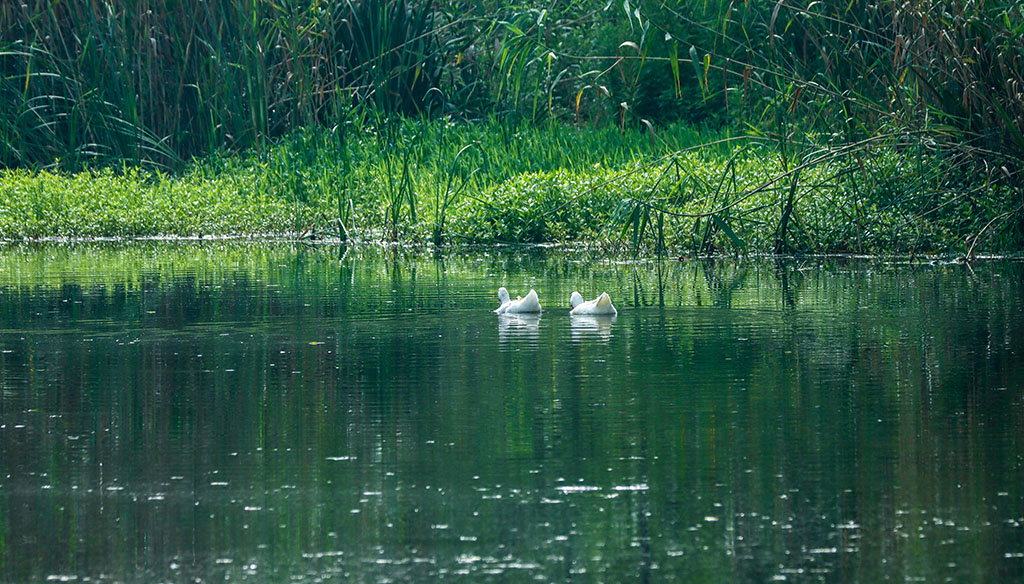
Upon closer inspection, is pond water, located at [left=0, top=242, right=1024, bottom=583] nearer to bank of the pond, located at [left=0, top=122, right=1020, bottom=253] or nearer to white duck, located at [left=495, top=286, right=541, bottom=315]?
white duck, located at [left=495, top=286, right=541, bottom=315]

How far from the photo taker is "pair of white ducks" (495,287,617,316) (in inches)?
439

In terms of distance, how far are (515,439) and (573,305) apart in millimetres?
5081

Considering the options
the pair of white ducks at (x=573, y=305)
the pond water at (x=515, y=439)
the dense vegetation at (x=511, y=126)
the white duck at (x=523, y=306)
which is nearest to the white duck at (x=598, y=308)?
the pair of white ducks at (x=573, y=305)

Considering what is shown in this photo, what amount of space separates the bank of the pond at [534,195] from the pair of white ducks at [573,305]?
307 centimetres

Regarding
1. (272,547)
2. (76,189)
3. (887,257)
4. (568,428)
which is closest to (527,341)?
(568,428)

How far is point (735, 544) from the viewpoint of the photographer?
16.8 ft

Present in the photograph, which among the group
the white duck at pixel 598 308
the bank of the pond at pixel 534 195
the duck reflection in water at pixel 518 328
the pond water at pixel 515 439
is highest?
the bank of the pond at pixel 534 195

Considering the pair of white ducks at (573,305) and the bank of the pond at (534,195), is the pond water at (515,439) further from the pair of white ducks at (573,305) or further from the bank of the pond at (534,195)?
the bank of the pond at (534,195)

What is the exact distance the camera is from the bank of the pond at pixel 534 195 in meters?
16.0

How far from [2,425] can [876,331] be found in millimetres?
5186

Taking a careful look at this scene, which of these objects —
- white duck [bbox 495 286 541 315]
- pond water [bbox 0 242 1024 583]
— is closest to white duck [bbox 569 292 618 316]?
pond water [bbox 0 242 1024 583]

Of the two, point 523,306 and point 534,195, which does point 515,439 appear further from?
point 534,195

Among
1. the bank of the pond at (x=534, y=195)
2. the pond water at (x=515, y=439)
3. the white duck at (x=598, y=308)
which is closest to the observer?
the pond water at (x=515, y=439)

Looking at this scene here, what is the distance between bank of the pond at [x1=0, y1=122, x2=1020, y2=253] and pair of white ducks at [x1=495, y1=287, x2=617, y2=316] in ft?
10.1
